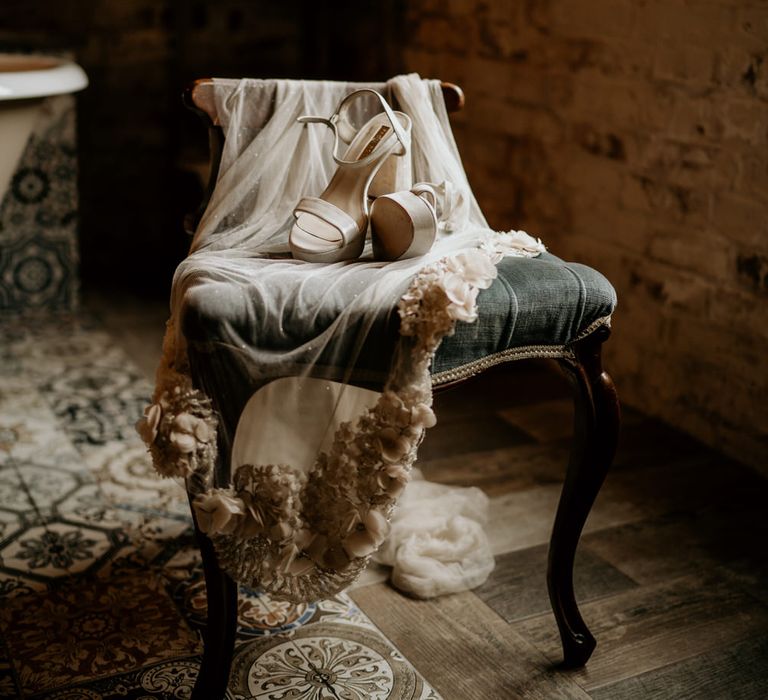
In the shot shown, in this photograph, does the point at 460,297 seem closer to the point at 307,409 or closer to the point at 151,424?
the point at 307,409

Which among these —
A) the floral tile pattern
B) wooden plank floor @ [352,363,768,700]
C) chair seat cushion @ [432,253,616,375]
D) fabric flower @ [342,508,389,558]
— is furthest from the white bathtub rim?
fabric flower @ [342,508,389,558]

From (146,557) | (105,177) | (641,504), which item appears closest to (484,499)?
(641,504)

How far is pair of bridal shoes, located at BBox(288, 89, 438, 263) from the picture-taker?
1449 millimetres

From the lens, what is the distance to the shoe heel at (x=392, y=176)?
1564 mm

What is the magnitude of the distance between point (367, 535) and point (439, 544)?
563 millimetres

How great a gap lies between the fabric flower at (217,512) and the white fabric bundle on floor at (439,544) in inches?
24.0

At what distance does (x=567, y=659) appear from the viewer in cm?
161

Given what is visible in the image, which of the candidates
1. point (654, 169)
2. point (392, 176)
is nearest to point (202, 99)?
point (392, 176)

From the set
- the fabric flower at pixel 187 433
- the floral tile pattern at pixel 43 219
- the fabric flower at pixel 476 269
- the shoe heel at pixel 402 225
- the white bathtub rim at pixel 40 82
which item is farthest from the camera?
the floral tile pattern at pixel 43 219

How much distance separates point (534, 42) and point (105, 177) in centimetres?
173

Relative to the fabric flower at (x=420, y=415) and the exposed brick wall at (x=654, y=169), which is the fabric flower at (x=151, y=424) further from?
the exposed brick wall at (x=654, y=169)

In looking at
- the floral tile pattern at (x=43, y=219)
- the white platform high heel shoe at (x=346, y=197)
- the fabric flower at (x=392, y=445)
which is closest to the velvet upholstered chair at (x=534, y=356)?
the fabric flower at (x=392, y=445)

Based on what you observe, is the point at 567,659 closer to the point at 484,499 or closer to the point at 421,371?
the point at 484,499

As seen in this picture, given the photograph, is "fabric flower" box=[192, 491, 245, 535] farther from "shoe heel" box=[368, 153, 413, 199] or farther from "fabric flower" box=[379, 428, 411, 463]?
"shoe heel" box=[368, 153, 413, 199]
